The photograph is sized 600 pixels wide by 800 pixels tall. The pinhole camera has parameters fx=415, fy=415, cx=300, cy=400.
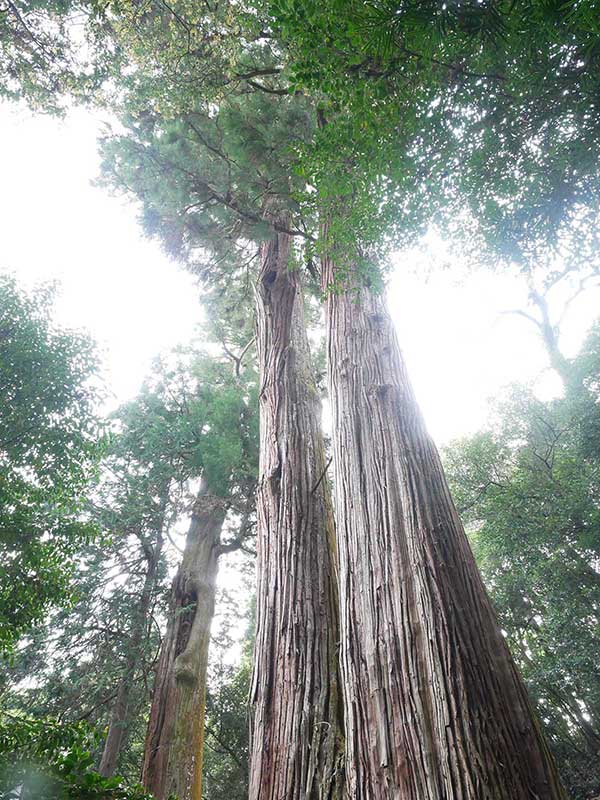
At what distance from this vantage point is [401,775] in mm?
1471

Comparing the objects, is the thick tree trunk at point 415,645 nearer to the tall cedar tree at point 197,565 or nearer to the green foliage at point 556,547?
the tall cedar tree at point 197,565

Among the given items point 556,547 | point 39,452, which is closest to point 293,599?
point 39,452

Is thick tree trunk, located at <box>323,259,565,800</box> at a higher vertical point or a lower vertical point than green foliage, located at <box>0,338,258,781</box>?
lower

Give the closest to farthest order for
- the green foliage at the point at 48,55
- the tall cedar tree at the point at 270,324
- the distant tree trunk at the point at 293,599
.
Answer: the distant tree trunk at the point at 293,599, the tall cedar tree at the point at 270,324, the green foliage at the point at 48,55

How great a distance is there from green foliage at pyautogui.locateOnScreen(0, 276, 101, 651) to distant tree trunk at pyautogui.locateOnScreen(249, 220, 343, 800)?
2776mm

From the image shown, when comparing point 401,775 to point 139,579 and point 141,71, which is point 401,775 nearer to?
point 141,71

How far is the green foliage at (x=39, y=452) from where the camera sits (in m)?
4.31

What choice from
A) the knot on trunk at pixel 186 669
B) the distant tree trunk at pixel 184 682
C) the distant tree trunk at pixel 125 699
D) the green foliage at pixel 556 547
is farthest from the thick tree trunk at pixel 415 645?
the distant tree trunk at pixel 125 699

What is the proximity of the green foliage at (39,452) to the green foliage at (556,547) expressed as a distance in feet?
19.4

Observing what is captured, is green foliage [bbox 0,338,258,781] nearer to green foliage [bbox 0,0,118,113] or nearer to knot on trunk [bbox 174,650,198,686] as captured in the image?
knot on trunk [bbox 174,650,198,686]

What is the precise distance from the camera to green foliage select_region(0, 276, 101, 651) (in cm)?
431

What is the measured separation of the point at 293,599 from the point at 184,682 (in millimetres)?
3287

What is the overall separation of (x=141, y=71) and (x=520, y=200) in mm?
3712

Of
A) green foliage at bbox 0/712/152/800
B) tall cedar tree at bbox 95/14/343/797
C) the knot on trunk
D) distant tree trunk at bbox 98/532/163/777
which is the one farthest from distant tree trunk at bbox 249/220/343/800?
distant tree trunk at bbox 98/532/163/777
